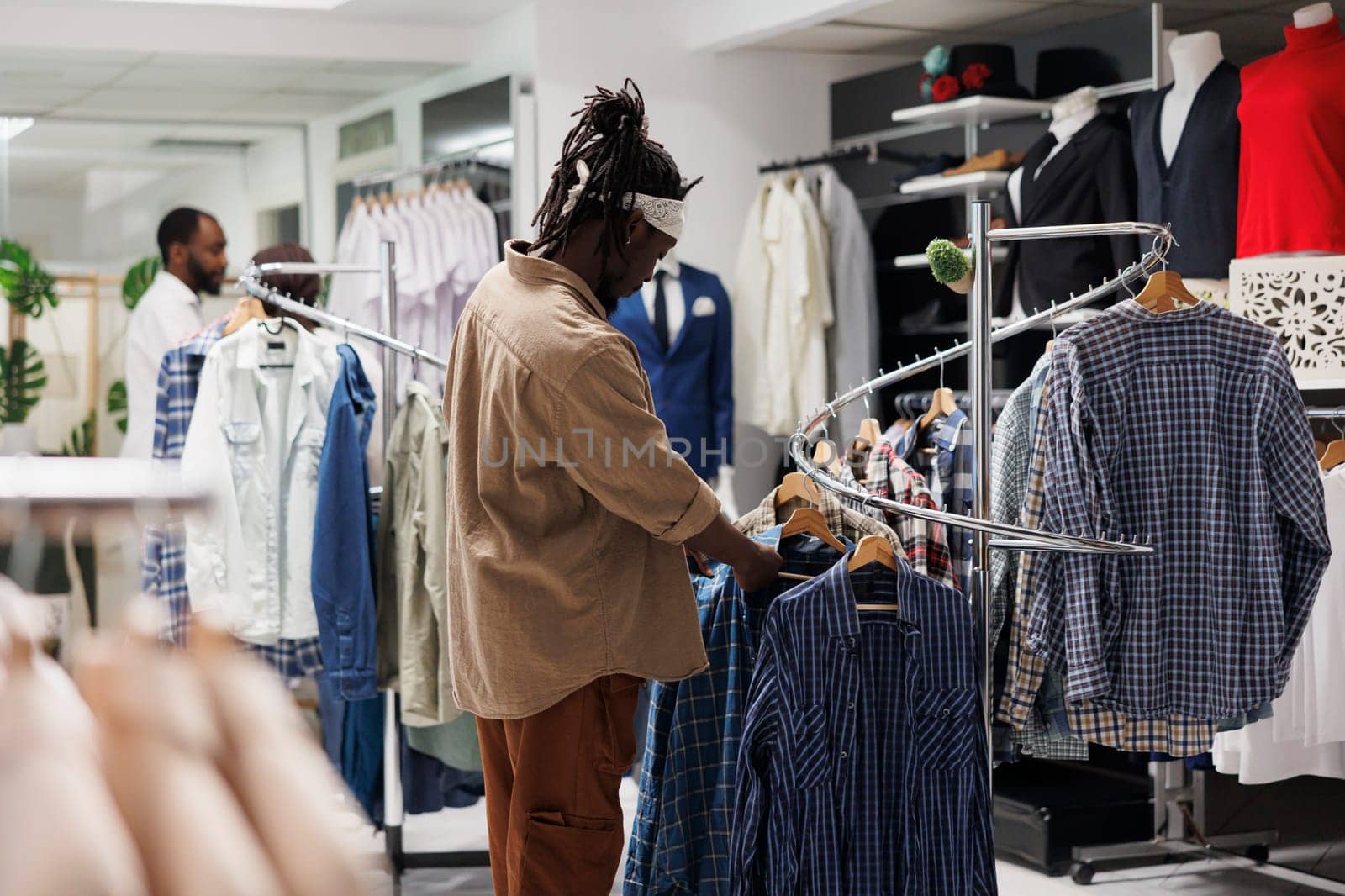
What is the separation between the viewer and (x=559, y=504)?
7.61 ft

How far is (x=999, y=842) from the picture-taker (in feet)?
13.3

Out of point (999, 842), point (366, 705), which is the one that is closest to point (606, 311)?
point (366, 705)

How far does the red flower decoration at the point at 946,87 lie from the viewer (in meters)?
4.76

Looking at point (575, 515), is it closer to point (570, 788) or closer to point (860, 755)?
point (570, 788)

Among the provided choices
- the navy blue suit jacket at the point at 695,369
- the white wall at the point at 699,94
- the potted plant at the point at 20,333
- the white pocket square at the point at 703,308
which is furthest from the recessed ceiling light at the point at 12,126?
the white pocket square at the point at 703,308

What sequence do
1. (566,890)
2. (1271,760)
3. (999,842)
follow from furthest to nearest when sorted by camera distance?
(999,842)
(1271,760)
(566,890)

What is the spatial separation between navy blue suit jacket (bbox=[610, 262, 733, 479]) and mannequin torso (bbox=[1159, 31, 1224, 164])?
5.54 feet

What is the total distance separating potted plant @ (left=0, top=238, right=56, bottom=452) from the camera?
5141 millimetres

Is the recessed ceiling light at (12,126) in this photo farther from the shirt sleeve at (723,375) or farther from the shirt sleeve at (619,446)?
the shirt sleeve at (619,446)

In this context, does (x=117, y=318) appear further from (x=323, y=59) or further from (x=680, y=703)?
(x=680, y=703)

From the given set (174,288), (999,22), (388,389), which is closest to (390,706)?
(388,389)

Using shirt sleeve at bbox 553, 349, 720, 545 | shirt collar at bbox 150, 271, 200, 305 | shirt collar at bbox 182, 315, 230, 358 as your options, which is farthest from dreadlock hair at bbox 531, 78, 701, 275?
shirt collar at bbox 150, 271, 200, 305

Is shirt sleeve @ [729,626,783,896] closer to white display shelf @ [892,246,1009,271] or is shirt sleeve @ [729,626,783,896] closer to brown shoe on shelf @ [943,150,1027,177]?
white display shelf @ [892,246,1009,271]

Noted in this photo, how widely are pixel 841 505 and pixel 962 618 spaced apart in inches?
15.7
